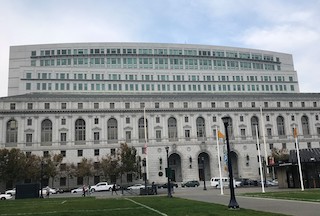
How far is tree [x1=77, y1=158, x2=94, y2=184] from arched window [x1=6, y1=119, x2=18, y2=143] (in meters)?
17.5

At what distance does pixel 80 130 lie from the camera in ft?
284

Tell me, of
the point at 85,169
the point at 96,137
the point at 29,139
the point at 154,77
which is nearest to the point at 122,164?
the point at 85,169

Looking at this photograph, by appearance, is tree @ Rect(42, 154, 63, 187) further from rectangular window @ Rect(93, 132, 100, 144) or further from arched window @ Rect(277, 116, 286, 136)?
arched window @ Rect(277, 116, 286, 136)

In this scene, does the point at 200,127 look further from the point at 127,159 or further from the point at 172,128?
the point at 127,159

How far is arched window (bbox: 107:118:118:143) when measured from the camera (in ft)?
287

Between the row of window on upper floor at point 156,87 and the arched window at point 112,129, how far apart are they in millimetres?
17342

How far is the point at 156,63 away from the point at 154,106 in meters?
25.1

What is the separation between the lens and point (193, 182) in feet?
261

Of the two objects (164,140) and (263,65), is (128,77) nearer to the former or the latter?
(164,140)

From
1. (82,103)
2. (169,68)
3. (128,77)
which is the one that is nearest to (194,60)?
(169,68)

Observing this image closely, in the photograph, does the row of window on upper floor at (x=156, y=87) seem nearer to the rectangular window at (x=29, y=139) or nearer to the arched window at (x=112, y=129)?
the arched window at (x=112, y=129)

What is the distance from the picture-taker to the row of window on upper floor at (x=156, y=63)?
105938 mm

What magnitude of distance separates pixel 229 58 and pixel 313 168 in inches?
2922

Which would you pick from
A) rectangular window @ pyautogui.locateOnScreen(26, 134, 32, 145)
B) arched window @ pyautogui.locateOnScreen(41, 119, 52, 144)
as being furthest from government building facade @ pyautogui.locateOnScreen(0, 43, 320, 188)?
rectangular window @ pyautogui.locateOnScreen(26, 134, 32, 145)
